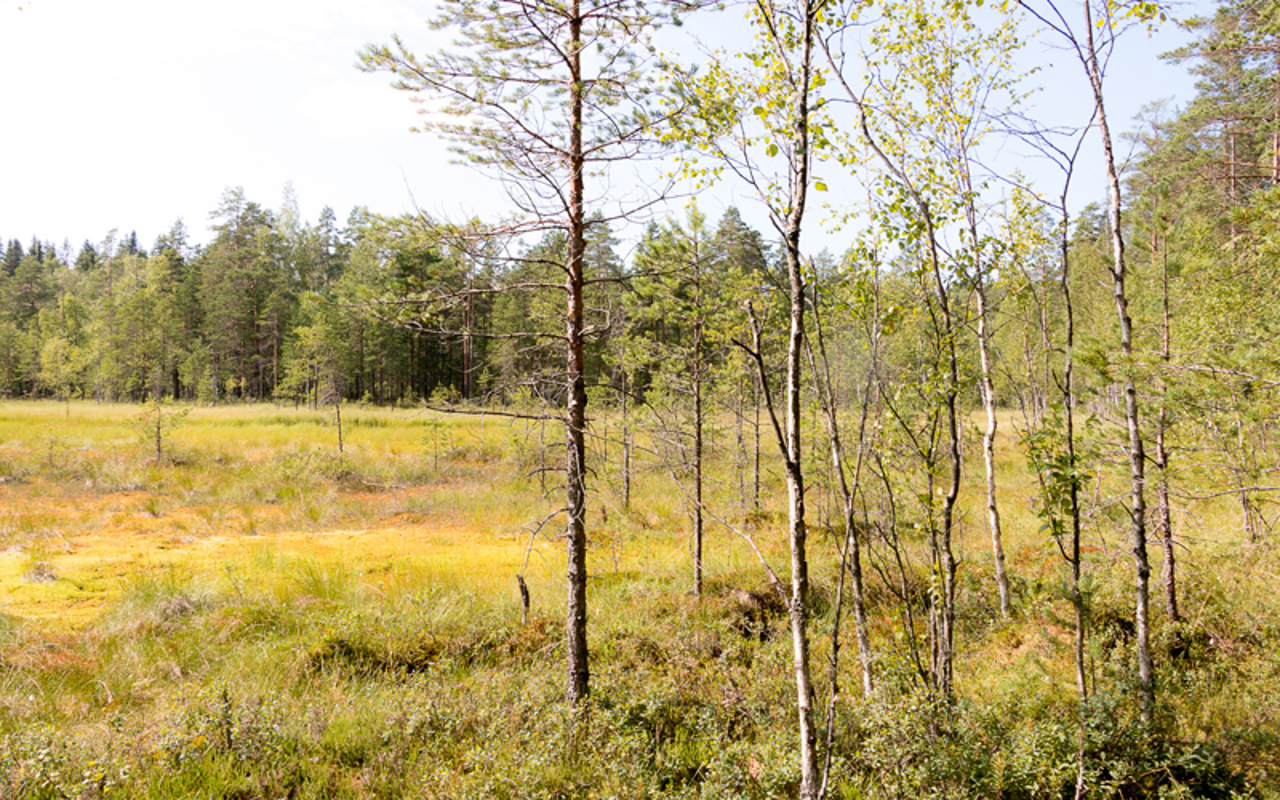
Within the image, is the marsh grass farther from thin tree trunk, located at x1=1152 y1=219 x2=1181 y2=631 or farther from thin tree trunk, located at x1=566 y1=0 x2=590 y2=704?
thin tree trunk, located at x1=566 y1=0 x2=590 y2=704

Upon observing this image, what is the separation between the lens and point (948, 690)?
460 centimetres

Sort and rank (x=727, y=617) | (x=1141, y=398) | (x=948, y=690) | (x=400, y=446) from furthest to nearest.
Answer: (x=400, y=446), (x=727, y=617), (x=1141, y=398), (x=948, y=690)

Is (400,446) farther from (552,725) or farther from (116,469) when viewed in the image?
(552,725)

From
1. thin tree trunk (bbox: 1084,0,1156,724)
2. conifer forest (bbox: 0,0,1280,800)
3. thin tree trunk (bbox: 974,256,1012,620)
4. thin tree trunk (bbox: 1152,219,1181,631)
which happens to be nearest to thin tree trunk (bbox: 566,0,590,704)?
conifer forest (bbox: 0,0,1280,800)

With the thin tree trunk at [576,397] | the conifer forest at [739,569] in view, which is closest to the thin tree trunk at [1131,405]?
the conifer forest at [739,569]

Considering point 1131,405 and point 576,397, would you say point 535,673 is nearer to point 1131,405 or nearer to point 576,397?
point 576,397

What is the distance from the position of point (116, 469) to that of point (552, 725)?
17.2 metres

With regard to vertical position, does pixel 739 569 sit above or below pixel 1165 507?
below

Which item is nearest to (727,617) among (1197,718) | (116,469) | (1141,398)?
(1197,718)

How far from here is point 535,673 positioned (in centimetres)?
606

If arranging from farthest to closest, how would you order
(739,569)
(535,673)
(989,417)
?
(739,569), (535,673), (989,417)

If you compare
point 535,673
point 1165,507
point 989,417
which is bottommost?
point 535,673

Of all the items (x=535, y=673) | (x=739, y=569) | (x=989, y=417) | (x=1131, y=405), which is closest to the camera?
(x=1131, y=405)

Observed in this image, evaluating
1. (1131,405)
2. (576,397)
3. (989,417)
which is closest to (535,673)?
(576,397)
